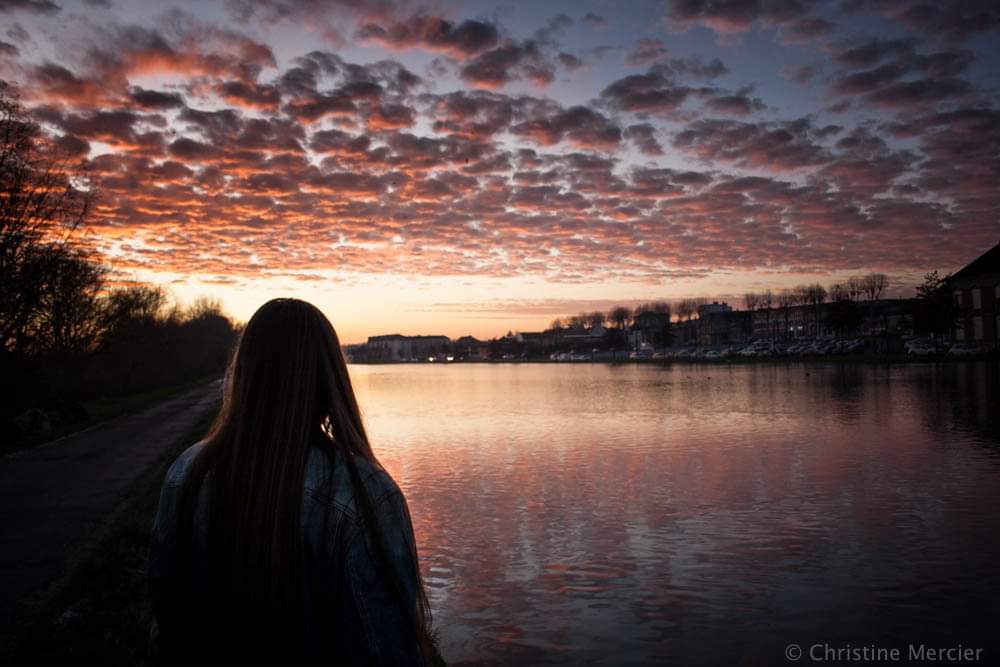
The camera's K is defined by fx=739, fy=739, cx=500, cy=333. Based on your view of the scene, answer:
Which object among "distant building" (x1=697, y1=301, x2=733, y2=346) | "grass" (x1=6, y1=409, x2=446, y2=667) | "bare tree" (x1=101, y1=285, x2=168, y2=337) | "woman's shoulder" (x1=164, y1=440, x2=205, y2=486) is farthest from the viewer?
"distant building" (x1=697, y1=301, x2=733, y2=346)

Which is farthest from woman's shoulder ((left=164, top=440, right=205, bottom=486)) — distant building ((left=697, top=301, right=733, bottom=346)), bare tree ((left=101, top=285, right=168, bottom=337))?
distant building ((left=697, top=301, right=733, bottom=346))

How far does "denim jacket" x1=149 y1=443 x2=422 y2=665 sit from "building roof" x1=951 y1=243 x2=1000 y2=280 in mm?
86636

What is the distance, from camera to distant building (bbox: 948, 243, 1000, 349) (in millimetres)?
72812

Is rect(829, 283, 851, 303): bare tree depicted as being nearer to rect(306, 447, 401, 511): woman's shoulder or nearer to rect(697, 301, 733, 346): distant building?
rect(697, 301, 733, 346): distant building

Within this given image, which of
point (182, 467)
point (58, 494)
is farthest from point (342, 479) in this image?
point (58, 494)

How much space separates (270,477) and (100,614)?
655 centimetres

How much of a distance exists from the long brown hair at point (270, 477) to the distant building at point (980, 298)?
84380 mm

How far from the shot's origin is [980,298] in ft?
245

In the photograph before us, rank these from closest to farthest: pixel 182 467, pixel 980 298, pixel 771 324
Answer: pixel 182 467 → pixel 980 298 → pixel 771 324

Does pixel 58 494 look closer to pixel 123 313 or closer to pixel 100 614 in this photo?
pixel 100 614

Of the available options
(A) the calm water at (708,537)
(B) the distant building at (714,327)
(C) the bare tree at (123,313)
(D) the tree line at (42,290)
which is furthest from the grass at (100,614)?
(B) the distant building at (714,327)

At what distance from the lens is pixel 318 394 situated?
2.50 meters

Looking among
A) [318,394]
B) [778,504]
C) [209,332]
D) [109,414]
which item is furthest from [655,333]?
[318,394]

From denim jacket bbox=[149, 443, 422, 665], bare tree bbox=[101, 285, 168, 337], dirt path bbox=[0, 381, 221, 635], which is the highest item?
bare tree bbox=[101, 285, 168, 337]
